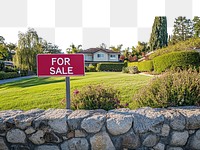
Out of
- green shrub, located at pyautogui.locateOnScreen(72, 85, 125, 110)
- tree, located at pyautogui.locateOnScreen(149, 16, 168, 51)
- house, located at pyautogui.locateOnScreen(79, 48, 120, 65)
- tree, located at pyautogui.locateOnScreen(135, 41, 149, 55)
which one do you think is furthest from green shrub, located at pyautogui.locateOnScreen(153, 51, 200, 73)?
house, located at pyautogui.locateOnScreen(79, 48, 120, 65)

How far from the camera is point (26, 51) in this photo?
1225 inches

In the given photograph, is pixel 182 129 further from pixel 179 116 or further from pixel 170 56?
pixel 170 56

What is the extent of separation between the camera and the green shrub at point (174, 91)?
391cm

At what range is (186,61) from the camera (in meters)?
13.3

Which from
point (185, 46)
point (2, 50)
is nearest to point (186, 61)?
point (185, 46)

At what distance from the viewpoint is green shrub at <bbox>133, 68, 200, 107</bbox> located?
391cm

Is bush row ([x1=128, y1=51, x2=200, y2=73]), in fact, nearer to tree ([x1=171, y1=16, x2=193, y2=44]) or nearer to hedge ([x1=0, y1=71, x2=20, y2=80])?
hedge ([x1=0, y1=71, x2=20, y2=80])

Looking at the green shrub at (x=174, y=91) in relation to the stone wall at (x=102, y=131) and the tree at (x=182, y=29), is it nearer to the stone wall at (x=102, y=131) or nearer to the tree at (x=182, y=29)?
the stone wall at (x=102, y=131)

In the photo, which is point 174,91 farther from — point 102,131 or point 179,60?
A: point 179,60

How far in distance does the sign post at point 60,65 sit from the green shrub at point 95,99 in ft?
2.79

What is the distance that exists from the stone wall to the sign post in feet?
2.55

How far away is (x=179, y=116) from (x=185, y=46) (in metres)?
17.2

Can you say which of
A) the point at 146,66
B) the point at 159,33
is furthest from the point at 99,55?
the point at 146,66

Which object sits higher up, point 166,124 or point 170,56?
point 170,56
